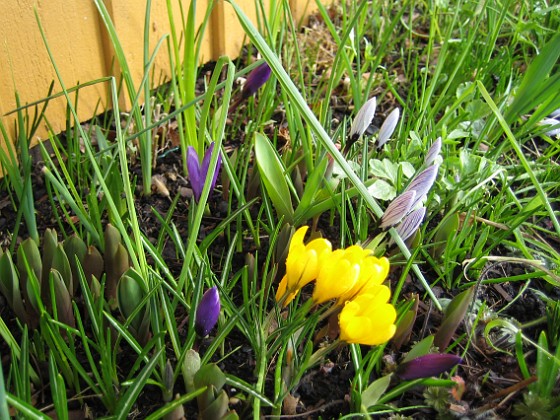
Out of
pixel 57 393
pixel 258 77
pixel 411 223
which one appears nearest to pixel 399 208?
pixel 411 223

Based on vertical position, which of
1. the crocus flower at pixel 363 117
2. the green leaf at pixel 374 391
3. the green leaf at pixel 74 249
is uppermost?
the crocus flower at pixel 363 117

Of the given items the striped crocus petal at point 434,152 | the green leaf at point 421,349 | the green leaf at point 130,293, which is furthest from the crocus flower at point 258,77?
the green leaf at point 421,349

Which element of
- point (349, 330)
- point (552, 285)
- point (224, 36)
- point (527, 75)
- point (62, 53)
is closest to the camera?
point (349, 330)

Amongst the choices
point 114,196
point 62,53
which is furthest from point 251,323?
point 62,53

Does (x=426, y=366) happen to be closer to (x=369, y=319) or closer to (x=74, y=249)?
(x=369, y=319)

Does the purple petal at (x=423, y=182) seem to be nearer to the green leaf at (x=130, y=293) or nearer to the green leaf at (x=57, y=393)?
the green leaf at (x=130, y=293)

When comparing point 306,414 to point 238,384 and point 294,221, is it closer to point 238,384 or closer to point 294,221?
point 238,384
